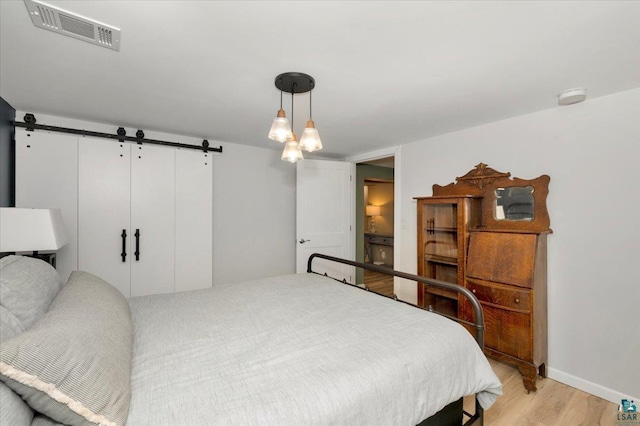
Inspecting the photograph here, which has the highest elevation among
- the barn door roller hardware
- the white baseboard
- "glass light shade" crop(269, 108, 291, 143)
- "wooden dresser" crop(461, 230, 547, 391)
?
the barn door roller hardware

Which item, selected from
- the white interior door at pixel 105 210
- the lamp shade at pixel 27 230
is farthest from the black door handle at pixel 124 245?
the lamp shade at pixel 27 230

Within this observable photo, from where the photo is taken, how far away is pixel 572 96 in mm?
2008

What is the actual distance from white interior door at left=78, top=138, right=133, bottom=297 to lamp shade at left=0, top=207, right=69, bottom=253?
0.73 metres

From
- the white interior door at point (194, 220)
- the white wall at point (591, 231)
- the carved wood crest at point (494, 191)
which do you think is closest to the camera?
the white wall at point (591, 231)

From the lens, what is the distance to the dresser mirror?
2.46 m

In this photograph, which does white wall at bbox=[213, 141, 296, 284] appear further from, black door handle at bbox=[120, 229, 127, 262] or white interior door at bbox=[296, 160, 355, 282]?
black door handle at bbox=[120, 229, 127, 262]

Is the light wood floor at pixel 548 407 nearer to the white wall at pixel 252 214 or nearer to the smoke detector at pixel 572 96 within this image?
the smoke detector at pixel 572 96

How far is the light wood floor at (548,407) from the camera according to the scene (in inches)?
71.9

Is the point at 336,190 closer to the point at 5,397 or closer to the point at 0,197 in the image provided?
the point at 0,197

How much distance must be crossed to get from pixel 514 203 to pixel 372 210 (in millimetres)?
4521

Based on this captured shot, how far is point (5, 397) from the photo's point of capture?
69cm

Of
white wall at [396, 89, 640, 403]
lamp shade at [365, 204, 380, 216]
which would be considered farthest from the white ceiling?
lamp shade at [365, 204, 380, 216]

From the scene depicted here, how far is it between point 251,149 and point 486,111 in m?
2.72

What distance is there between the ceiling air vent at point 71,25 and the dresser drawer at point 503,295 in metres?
3.06
